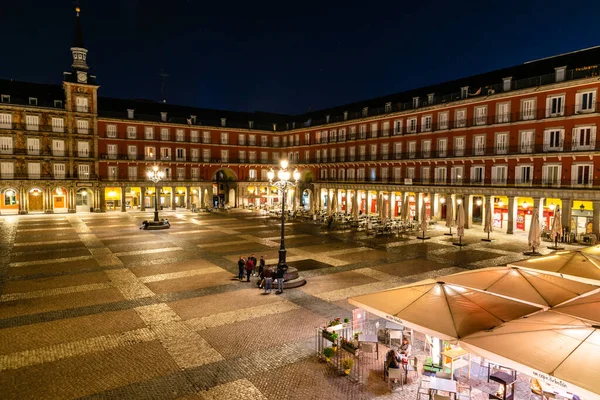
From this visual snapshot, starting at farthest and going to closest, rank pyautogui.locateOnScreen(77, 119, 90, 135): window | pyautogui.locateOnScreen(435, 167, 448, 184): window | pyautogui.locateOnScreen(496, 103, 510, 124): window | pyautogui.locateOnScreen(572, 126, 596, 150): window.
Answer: pyautogui.locateOnScreen(77, 119, 90, 135): window < pyautogui.locateOnScreen(435, 167, 448, 184): window < pyautogui.locateOnScreen(496, 103, 510, 124): window < pyautogui.locateOnScreen(572, 126, 596, 150): window

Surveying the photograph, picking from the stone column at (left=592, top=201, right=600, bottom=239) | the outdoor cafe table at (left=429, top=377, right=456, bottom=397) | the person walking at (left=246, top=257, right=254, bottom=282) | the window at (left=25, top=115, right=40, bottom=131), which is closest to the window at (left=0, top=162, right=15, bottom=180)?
the window at (left=25, top=115, right=40, bottom=131)

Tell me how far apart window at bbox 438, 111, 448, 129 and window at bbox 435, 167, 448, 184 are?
→ 426 cm

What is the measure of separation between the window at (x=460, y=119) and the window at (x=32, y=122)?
47.0m

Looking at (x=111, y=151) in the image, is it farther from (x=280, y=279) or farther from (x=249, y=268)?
(x=280, y=279)

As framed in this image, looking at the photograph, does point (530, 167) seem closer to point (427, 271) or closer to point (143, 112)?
point (427, 271)

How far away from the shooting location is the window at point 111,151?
163 ft

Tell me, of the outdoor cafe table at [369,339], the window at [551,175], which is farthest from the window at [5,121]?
the window at [551,175]

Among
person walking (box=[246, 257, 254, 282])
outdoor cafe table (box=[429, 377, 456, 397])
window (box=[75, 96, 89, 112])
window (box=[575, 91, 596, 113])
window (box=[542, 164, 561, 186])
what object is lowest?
outdoor cafe table (box=[429, 377, 456, 397])

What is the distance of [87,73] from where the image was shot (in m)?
47.8

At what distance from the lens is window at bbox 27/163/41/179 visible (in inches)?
1777

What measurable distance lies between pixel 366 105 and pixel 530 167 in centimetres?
2464

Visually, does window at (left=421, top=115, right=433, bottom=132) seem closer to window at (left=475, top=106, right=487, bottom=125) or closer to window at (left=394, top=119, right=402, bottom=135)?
window at (left=394, top=119, right=402, bottom=135)

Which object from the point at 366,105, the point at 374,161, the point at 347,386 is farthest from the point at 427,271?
the point at 366,105

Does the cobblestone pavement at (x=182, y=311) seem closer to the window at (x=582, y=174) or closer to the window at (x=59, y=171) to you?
the window at (x=582, y=174)
